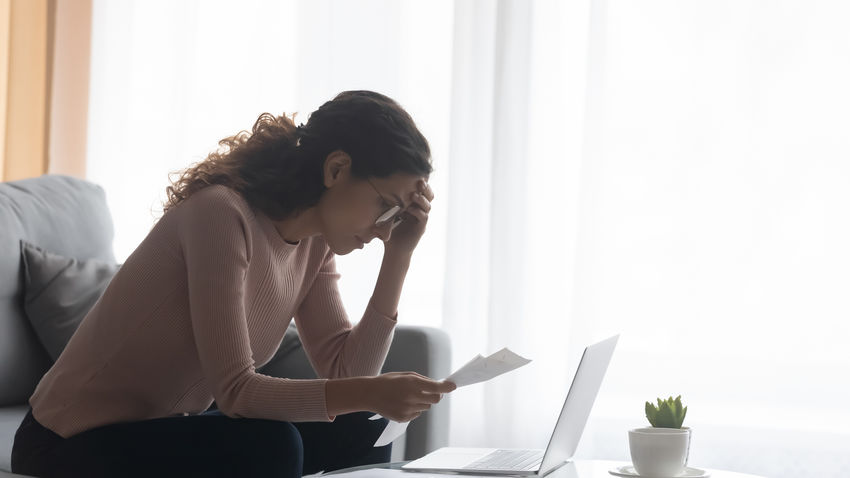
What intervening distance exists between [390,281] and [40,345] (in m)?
0.83

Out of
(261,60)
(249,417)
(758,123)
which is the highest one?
→ (261,60)

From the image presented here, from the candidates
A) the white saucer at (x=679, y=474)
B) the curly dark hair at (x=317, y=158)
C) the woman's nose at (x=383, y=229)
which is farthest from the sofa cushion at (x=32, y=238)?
the white saucer at (x=679, y=474)

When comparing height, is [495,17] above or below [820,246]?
above

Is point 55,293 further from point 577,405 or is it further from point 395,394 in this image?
point 577,405

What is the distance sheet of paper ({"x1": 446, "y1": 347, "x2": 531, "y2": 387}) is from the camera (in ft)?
3.51

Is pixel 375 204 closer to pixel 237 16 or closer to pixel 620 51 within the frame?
pixel 620 51

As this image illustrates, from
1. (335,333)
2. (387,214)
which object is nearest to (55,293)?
(335,333)

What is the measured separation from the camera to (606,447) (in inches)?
101

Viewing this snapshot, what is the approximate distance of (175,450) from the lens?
3.78 feet

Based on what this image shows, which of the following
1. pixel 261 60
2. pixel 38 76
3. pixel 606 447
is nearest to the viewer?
pixel 606 447

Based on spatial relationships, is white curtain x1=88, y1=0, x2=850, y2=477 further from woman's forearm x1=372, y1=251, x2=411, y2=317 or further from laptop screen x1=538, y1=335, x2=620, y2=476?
laptop screen x1=538, y1=335, x2=620, y2=476

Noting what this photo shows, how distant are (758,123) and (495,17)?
2.63 ft

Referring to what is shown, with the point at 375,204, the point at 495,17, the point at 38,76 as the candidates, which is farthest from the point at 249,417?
the point at 38,76

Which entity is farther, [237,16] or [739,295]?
[237,16]
